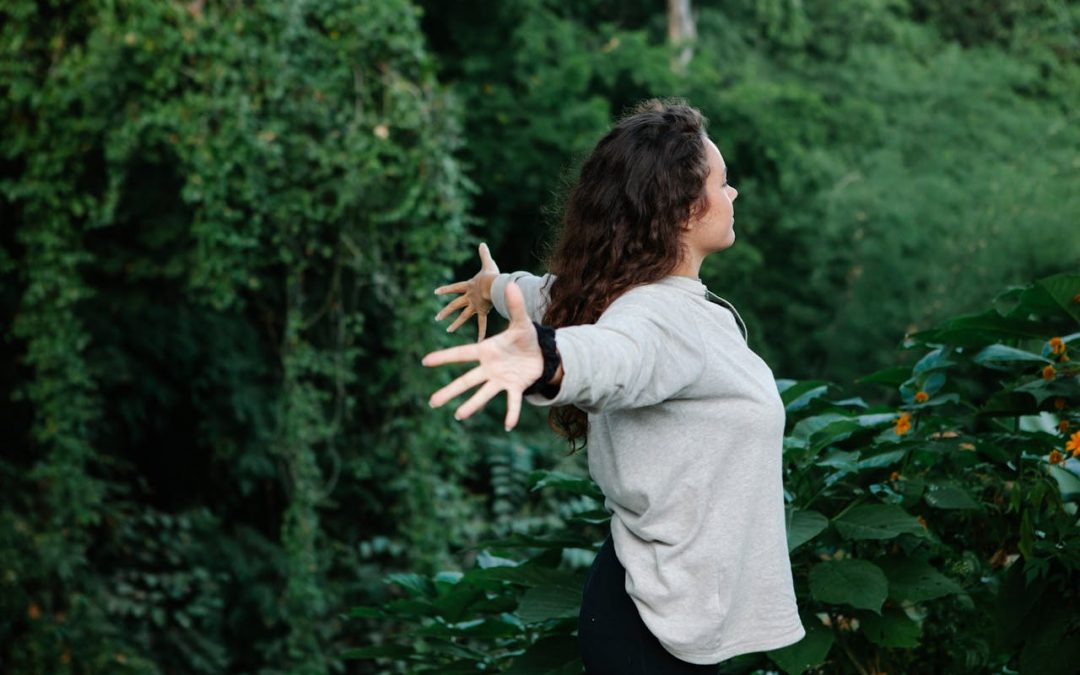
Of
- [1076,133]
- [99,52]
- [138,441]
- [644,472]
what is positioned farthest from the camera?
[1076,133]

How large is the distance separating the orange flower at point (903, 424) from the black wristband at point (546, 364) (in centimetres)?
98

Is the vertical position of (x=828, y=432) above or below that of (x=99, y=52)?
below

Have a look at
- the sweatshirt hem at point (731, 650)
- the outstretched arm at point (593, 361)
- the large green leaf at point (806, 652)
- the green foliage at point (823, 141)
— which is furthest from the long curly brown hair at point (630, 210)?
the green foliage at point (823, 141)

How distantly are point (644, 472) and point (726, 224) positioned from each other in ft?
1.06

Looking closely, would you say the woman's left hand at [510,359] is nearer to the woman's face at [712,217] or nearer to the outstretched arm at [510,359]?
the outstretched arm at [510,359]

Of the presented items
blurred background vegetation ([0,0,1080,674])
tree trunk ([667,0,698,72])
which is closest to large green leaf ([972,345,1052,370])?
blurred background vegetation ([0,0,1080,674])

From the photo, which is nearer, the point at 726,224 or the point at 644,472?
the point at 644,472

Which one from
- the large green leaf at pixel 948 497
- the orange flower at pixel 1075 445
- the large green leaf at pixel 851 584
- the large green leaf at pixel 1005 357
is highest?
the large green leaf at pixel 1005 357

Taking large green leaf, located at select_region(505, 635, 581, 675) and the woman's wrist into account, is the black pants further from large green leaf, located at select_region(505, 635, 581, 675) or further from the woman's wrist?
the woman's wrist

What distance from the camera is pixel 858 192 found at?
9.12 meters

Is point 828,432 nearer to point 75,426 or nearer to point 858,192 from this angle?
point 75,426

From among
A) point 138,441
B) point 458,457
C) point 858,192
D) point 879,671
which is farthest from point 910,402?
point 858,192

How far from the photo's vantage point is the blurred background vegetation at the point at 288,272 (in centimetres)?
473

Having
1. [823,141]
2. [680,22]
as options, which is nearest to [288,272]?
[823,141]
